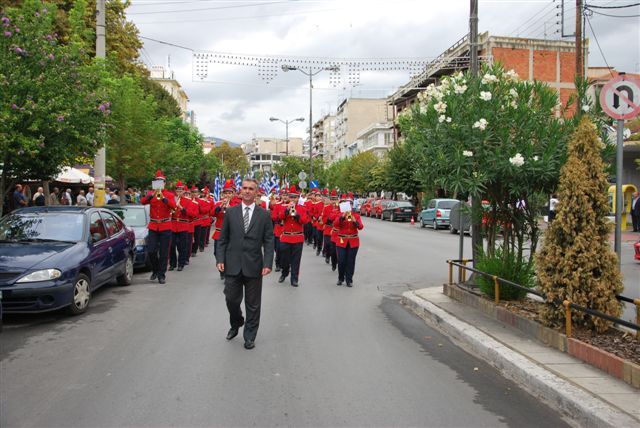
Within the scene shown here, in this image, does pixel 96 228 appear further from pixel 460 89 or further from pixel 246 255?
pixel 460 89

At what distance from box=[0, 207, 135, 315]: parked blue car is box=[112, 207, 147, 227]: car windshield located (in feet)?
9.69

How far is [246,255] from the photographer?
22.1 feet

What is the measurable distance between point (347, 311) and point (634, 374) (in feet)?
15.1

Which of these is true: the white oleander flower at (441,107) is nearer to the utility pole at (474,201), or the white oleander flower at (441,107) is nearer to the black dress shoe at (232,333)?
the utility pole at (474,201)

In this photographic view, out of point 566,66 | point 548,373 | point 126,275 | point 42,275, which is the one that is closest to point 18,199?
point 126,275

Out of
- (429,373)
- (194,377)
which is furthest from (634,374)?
(194,377)

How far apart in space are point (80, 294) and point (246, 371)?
385 centimetres

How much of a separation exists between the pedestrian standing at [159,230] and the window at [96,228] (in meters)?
1.83

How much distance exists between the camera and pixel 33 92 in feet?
39.0

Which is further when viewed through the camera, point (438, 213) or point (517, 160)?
point (438, 213)

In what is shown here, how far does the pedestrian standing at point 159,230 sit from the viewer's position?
38.8ft

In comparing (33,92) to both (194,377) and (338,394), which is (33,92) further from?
(338,394)

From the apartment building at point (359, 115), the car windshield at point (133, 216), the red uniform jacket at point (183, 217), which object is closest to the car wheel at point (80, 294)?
the red uniform jacket at point (183, 217)

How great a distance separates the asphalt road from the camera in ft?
15.0
